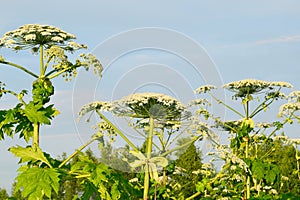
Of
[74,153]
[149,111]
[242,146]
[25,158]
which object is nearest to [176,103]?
[149,111]

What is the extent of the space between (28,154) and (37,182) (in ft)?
1.64

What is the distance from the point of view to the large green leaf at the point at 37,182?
514 cm

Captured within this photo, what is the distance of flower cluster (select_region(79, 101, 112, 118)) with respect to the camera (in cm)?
636

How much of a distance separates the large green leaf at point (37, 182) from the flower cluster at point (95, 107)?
1220 mm

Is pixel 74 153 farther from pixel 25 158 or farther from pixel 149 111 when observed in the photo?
pixel 149 111

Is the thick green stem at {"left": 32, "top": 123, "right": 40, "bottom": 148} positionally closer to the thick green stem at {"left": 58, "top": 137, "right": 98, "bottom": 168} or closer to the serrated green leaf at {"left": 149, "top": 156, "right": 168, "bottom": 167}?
the thick green stem at {"left": 58, "top": 137, "right": 98, "bottom": 168}

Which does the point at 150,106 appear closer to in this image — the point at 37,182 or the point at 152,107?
the point at 152,107

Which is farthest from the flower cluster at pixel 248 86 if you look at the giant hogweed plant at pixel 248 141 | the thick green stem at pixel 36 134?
the thick green stem at pixel 36 134

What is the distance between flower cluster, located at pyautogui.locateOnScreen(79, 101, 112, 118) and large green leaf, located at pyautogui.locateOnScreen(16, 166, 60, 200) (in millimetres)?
1220

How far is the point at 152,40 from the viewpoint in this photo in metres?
6.12

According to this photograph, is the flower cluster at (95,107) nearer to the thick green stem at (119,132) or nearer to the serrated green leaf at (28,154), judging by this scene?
the thick green stem at (119,132)

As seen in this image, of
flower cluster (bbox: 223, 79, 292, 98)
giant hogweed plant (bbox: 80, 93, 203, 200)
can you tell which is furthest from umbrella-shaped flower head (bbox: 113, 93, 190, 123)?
flower cluster (bbox: 223, 79, 292, 98)

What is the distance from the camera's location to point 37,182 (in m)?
5.17

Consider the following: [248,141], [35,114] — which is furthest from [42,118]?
[248,141]
